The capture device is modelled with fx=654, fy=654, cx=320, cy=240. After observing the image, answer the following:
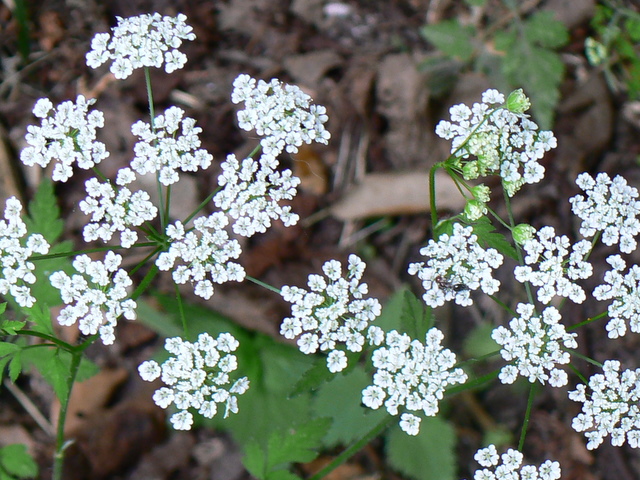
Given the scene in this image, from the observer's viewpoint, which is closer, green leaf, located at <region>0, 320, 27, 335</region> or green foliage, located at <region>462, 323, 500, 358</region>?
green leaf, located at <region>0, 320, 27, 335</region>

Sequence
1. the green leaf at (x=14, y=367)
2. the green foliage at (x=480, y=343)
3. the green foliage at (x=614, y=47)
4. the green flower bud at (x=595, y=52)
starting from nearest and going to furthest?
1. the green leaf at (x=14, y=367)
2. the green foliage at (x=480, y=343)
3. the green foliage at (x=614, y=47)
4. the green flower bud at (x=595, y=52)

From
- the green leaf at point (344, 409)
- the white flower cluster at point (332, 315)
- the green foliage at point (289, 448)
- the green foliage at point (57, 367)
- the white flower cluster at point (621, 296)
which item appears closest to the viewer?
the green foliage at point (57, 367)

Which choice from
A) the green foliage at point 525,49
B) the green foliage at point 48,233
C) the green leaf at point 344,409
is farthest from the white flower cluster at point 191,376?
the green foliage at point 525,49

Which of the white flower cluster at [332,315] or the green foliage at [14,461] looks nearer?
the white flower cluster at [332,315]

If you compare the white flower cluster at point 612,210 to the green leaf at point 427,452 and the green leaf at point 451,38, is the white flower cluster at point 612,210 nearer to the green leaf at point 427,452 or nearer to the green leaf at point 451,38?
the green leaf at point 427,452

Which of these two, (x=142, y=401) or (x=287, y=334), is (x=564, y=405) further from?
(x=142, y=401)

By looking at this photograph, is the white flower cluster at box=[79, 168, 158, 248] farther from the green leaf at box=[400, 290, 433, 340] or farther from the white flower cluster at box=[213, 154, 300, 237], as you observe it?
the green leaf at box=[400, 290, 433, 340]

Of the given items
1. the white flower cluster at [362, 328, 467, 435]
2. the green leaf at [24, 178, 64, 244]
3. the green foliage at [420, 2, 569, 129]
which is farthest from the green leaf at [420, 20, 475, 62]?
the green leaf at [24, 178, 64, 244]

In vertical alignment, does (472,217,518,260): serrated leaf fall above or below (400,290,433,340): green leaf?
above
